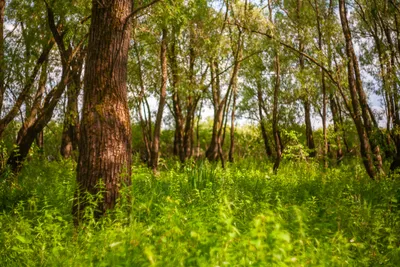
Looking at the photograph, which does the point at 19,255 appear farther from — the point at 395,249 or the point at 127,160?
the point at 395,249

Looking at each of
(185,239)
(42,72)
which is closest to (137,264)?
(185,239)

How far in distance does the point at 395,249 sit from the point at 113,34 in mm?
4907

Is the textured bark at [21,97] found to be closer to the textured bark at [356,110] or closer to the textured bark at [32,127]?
the textured bark at [32,127]

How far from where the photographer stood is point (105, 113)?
688 centimetres

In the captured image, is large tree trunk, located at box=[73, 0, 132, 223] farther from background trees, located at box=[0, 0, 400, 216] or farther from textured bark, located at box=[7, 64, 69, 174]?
textured bark, located at box=[7, 64, 69, 174]

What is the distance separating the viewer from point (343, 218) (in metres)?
6.47

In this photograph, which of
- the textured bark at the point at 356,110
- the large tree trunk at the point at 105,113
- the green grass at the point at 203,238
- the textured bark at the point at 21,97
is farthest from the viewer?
the textured bark at the point at 21,97

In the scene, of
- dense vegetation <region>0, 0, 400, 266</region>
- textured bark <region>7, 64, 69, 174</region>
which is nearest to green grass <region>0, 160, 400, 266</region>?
dense vegetation <region>0, 0, 400, 266</region>

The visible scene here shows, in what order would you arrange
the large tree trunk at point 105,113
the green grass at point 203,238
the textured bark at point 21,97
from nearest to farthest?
the green grass at point 203,238 < the large tree trunk at point 105,113 < the textured bark at point 21,97

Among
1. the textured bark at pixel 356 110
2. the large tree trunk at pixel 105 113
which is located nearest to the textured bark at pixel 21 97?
the large tree trunk at pixel 105 113

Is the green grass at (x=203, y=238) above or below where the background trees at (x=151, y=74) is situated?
below

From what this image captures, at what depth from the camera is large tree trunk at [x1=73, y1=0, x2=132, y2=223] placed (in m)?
6.85

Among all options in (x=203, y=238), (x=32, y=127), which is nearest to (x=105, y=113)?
(x=203, y=238)

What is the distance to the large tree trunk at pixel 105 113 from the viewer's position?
685 cm
